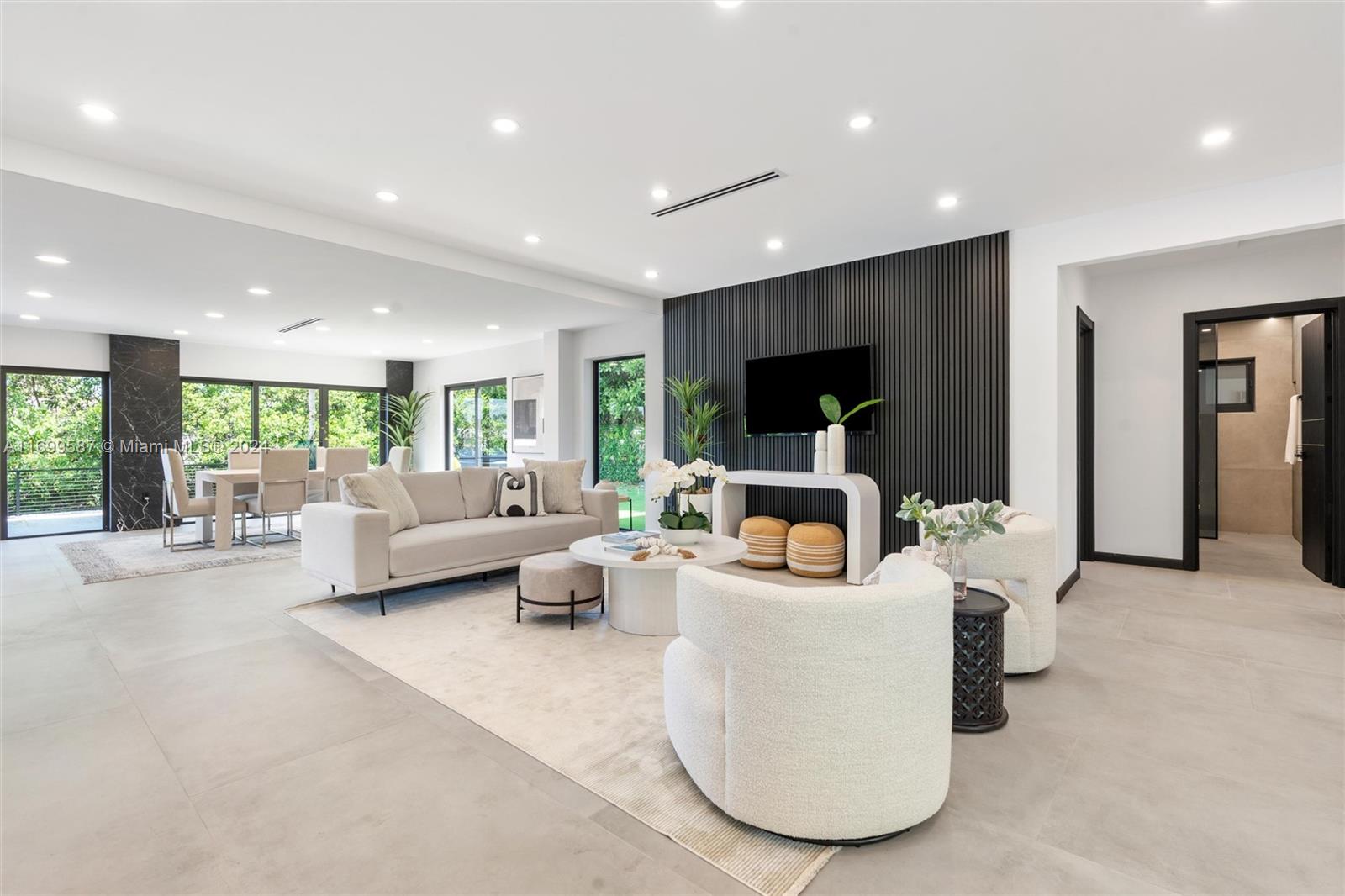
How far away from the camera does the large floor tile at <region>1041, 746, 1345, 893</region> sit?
160cm

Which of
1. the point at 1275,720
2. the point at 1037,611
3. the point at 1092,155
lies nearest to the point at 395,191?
the point at 1092,155

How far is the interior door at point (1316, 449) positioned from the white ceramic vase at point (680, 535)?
15.7 ft

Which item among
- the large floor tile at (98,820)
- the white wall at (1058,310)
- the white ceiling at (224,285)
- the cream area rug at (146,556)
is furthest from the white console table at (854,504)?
the cream area rug at (146,556)

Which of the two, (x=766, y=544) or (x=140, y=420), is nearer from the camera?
(x=766, y=544)

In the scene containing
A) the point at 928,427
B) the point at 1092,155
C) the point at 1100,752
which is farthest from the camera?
the point at 928,427

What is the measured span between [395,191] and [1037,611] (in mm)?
4273

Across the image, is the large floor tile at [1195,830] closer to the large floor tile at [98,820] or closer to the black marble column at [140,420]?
the large floor tile at [98,820]

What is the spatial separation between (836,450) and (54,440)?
30.0ft

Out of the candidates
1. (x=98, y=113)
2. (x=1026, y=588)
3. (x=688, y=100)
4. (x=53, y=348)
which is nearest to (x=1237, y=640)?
(x=1026, y=588)

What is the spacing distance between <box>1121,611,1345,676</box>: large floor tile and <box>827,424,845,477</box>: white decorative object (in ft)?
6.86

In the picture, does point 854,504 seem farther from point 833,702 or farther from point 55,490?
point 55,490

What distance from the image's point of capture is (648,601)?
355 centimetres

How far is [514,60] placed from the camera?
2.53 metres

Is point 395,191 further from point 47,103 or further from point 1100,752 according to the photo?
point 1100,752
